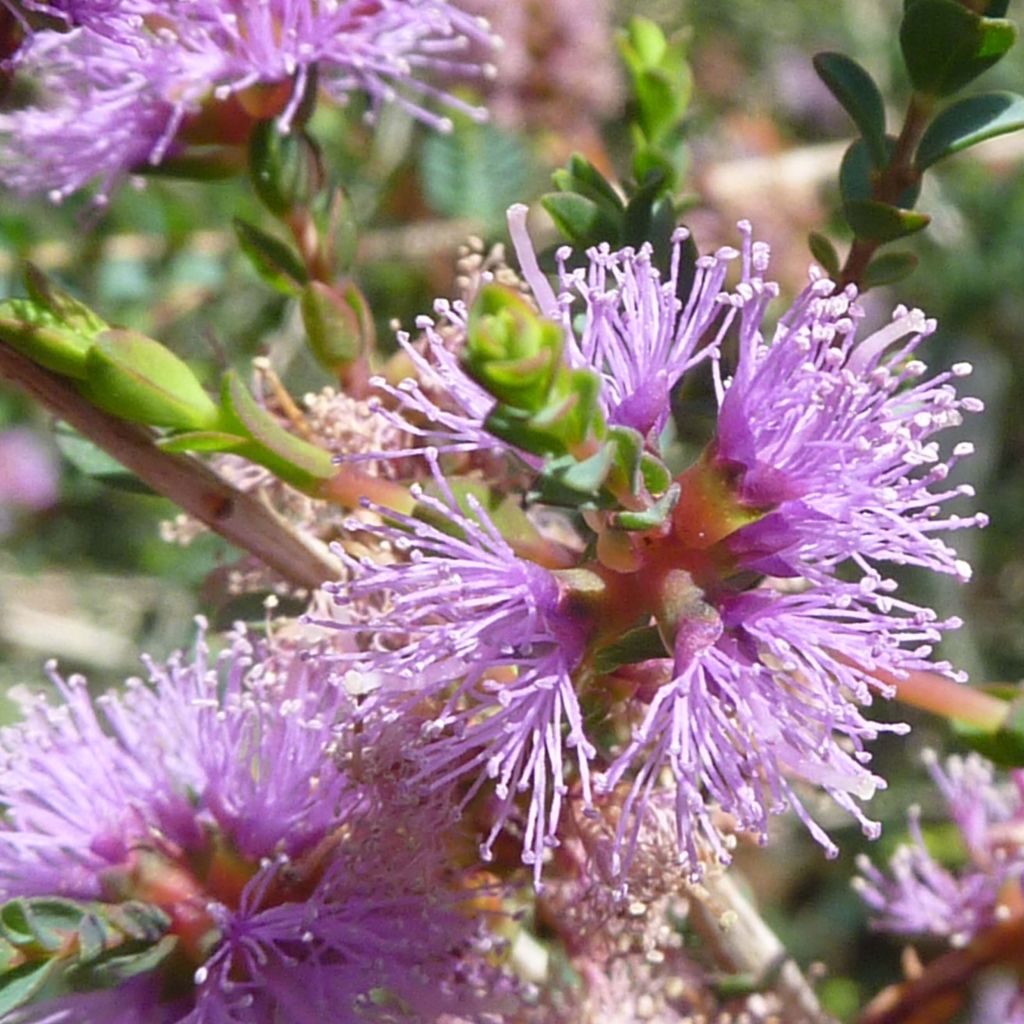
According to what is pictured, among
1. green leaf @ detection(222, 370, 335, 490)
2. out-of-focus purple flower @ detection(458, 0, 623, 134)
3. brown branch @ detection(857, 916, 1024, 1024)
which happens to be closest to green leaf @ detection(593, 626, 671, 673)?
green leaf @ detection(222, 370, 335, 490)

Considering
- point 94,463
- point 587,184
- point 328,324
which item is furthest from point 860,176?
point 94,463

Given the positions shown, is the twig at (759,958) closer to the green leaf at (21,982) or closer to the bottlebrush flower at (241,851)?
the bottlebrush flower at (241,851)

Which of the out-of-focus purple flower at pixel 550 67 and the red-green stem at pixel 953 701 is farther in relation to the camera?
the out-of-focus purple flower at pixel 550 67

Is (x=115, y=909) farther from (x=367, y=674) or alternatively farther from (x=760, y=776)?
(x=760, y=776)

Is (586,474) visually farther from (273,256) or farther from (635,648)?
(273,256)

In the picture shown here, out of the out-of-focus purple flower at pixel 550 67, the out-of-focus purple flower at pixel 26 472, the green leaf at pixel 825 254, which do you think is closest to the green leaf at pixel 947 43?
the green leaf at pixel 825 254
